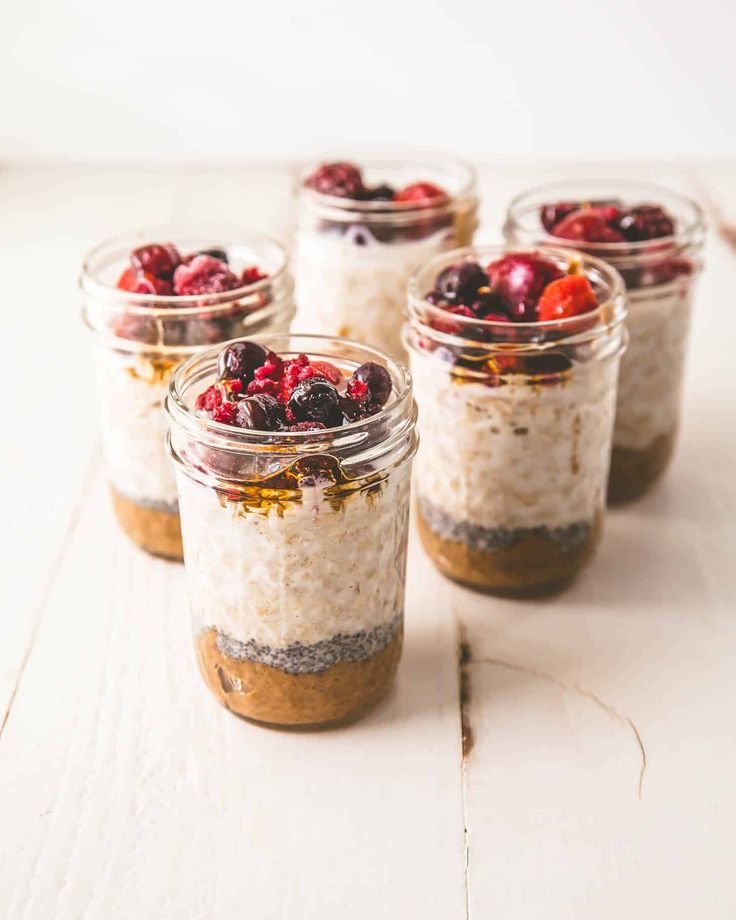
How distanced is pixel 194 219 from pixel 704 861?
1.86 meters

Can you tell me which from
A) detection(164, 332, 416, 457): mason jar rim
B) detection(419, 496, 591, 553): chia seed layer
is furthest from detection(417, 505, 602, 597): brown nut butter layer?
detection(164, 332, 416, 457): mason jar rim

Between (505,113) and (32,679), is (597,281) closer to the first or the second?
(32,679)

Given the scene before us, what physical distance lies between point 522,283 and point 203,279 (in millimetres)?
378

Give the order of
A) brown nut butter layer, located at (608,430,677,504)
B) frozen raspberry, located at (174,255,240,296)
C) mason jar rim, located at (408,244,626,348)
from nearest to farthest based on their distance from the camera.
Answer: mason jar rim, located at (408,244,626,348) < frozen raspberry, located at (174,255,240,296) < brown nut butter layer, located at (608,430,677,504)

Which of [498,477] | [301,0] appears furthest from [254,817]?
[301,0]

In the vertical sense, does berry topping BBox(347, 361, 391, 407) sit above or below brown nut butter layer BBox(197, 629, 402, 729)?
above

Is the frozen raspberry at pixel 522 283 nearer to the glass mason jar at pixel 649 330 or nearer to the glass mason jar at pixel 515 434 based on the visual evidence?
the glass mason jar at pixel 515 434

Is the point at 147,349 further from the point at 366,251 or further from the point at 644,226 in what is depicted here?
the point at 644,226

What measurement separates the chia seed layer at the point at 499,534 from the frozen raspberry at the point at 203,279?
0.36 metres

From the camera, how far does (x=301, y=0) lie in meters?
2.97

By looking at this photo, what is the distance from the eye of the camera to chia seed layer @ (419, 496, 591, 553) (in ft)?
4.69

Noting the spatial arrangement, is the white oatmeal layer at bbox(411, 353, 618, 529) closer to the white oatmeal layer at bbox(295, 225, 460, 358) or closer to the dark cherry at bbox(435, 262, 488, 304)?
the dark cherry at bbox(435, 262, 488, 304)

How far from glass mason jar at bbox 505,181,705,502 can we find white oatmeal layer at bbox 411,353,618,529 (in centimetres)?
18

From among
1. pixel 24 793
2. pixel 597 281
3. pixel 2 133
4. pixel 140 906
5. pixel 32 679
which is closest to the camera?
pixel 140 906
